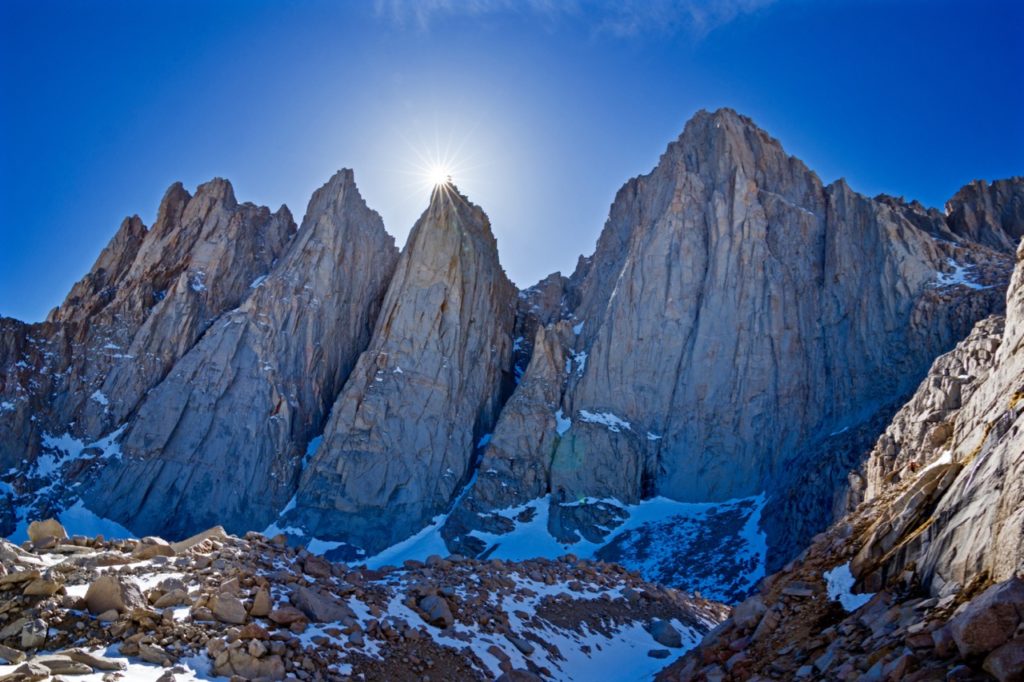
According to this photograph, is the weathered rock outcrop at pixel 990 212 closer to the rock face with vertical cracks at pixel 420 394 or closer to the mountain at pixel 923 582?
the rock face with vertical cracks at pixel 420 394

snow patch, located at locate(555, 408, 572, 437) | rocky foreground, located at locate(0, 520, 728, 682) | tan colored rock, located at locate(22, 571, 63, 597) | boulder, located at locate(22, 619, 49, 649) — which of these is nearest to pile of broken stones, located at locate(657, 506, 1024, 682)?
rocky foreground, located at locate(0, 520, 728, 682)

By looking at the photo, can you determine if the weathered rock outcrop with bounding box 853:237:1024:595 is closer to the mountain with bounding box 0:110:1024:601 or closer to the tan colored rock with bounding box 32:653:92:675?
the tan colored rock with bounding box 32:653:92:675

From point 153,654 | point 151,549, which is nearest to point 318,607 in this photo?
point 153,654

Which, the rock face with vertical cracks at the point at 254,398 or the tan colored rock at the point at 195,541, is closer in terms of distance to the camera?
the tan colored rock at the point at 195,541

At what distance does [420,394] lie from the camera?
77375 mm

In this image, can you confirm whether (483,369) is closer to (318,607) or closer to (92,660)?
(318,607)

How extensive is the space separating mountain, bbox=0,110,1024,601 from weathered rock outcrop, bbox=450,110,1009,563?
271 mm

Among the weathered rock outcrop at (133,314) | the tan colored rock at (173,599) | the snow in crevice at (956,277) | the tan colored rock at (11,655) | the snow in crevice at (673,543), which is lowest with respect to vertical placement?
the tan colored rock at (11,655)

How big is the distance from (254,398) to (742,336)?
2060 inches

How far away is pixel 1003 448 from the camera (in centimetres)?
968

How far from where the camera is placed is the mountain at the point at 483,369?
65.2m

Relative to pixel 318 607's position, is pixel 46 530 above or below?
above

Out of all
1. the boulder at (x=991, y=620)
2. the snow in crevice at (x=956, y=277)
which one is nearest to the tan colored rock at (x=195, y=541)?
the boulder at (x=991, y=620)

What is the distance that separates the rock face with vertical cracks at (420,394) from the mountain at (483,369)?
26 cm
